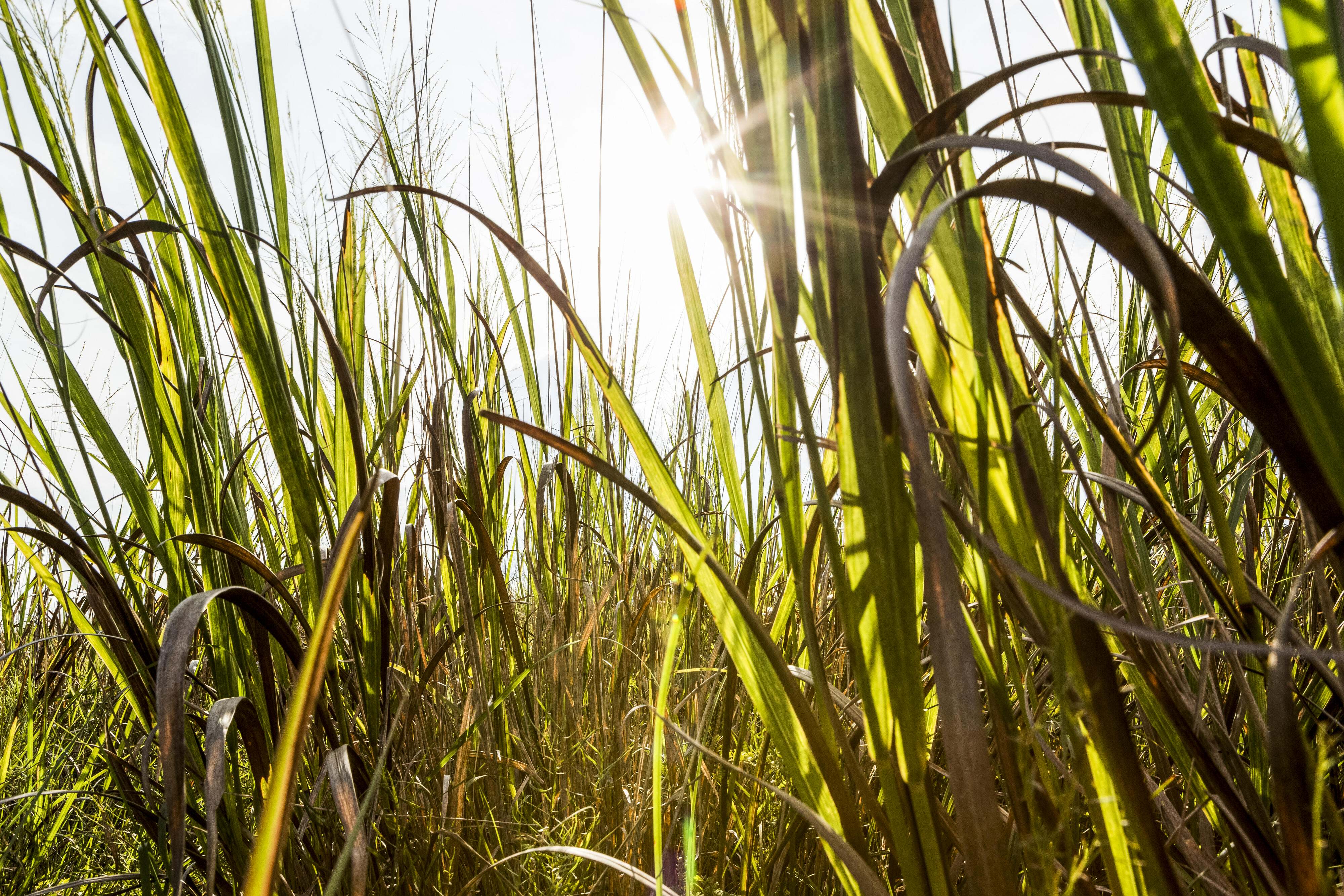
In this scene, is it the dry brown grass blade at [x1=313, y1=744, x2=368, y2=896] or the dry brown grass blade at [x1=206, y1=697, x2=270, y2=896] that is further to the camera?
the dry brown grass blade at [x1=313, y1=744, x2=368, y2=896]

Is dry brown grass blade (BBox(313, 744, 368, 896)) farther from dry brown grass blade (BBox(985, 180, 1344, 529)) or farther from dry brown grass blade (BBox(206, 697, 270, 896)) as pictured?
dry brown grass blade (BBox(985, 180, 1344, 529))

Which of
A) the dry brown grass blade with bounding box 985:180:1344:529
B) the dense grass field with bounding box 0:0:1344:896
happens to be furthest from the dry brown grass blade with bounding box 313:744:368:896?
the dry brown grass blade with bounding box 985:180:1344:529

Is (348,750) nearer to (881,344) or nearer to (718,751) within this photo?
(718,751)

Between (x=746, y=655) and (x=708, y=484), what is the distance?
106 centimetres

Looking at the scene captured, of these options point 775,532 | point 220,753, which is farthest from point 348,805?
point 775,532

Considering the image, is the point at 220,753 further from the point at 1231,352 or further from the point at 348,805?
the point at 1231,352

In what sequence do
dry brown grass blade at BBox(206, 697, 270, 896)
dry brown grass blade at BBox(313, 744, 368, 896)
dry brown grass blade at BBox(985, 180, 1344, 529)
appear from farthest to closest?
dry brown grass blade at BBox(313, 744, 368, 896)
dry brown grass blade at BBox(206, 697, 270, 896)
dry brown grass blade at BBox(985, 180, 1344, 529)

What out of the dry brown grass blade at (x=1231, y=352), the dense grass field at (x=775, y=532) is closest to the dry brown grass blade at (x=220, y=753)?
the dense grass field at (x=775, y=532)

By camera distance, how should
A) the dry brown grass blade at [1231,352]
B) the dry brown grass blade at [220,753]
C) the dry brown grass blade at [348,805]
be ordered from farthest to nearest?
the dry brown grass blade at [348,805]
the dry brown grass blade at [220,753]
the dry brown grass blade at [1231,352]

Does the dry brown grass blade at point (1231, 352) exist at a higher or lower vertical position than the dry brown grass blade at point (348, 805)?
higher

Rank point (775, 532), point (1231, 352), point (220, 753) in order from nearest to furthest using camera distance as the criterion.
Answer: point (1231, 352) → point (220, 753) → point (775, 532)

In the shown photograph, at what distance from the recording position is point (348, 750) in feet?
2.65

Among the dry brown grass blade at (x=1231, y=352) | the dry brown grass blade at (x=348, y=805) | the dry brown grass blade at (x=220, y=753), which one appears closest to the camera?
the dry brown grass blade at (x=1231, y=352)

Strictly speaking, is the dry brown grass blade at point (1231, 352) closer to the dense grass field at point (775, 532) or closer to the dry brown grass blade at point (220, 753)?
the dense grass field at point (775, 532)
